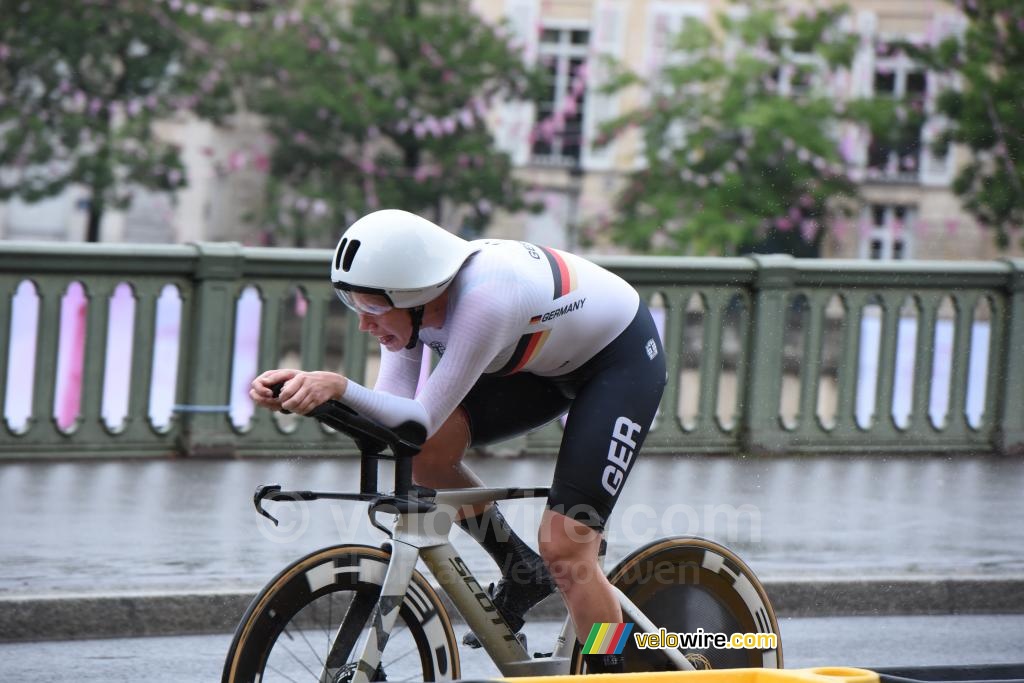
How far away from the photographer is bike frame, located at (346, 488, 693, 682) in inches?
165

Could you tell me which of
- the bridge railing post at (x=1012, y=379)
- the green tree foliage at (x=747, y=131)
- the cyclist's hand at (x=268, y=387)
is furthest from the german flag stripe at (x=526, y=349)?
the green tree foliage at (x=747, y=131)

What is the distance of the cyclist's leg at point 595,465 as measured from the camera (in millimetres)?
4480

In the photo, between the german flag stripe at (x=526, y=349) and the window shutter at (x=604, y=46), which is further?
the window shutter at (x=604, y=46)

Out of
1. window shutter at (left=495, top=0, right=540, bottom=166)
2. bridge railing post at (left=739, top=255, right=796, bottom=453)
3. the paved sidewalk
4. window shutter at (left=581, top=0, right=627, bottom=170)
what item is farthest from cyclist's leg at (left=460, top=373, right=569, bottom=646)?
window shutter at (left=581, top=0, right=627, bottom=170)

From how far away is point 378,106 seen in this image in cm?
2320

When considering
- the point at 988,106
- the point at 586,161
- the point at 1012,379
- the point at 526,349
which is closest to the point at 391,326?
the point at 526,349

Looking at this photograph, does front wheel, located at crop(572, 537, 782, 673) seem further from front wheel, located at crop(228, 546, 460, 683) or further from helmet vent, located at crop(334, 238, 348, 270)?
helmet vent, located at crop(334, 238, 348, 270)

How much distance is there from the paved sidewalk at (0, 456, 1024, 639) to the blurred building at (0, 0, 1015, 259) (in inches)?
706

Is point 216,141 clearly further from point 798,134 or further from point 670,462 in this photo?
point 670,462

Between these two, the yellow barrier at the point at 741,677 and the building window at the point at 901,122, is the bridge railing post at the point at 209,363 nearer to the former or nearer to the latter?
the yellow barrier at the point at 741,677

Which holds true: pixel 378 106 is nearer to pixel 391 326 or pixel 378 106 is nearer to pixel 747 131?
pixel 747 131

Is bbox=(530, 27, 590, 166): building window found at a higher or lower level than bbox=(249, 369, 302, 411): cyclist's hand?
higher

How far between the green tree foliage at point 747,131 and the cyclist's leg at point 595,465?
64.1 ft

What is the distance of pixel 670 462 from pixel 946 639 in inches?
144
